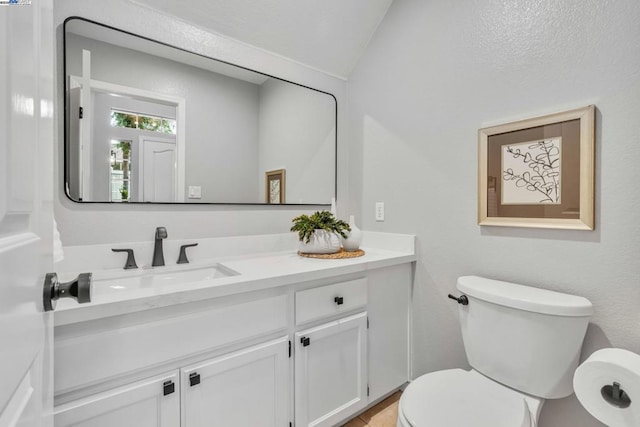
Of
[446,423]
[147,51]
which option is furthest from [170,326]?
[147,51]

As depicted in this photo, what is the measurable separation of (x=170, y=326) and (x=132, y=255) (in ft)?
1.71

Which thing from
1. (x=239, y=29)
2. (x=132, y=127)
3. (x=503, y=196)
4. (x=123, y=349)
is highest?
(x=239, y=29)

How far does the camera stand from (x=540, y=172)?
4.22 ft

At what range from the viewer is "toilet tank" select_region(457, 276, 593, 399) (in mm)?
1089

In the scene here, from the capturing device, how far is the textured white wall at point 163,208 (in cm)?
126

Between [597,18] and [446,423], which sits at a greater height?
[597,18]

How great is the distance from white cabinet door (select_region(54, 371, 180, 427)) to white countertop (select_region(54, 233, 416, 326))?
0.24 meters

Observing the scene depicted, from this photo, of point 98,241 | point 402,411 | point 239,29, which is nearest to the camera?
point 402,411

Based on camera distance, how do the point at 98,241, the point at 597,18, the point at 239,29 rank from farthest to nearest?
the point at 239,29 → the point at 98,241 → the point at 597,18

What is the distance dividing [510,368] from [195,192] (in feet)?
5.21

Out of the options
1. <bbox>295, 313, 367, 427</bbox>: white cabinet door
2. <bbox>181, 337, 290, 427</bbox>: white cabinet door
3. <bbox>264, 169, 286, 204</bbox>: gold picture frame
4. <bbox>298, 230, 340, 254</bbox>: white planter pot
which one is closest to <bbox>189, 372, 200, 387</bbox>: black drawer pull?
<bbox>181, 337, 290, 427</bbox>: white cabinet door

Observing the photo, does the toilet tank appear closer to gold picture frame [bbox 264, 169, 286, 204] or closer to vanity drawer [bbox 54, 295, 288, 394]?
vanity drawer [bbox 54, 295, 288, 394]

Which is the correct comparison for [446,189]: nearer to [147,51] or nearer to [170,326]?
[170,326]

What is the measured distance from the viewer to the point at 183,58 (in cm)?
151
